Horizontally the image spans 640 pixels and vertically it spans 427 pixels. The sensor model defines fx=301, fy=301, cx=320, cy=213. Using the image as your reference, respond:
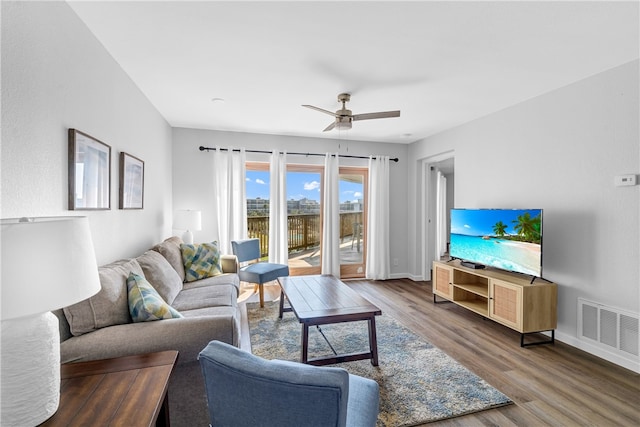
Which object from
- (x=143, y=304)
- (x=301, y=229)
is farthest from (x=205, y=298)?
(x=301, y=229)

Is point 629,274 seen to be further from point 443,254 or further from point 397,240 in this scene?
point 443,254

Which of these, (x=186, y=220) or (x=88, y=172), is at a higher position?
(x=88, y=172)

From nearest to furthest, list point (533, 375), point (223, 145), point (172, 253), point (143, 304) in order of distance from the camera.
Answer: point (143, 304) < point (533, 375) < point (172, 253) < point (223, 145)

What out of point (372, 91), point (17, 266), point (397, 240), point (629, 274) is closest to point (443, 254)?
point (397, 240)

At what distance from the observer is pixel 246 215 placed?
15.6 feet

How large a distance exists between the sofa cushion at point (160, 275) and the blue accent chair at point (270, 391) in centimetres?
162

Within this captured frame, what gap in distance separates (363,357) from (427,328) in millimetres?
1157

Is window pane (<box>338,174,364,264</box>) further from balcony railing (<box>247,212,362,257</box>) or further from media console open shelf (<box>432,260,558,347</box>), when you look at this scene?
media console open shelf (<box>432,260,558,347</box>)

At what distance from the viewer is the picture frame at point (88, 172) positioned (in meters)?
1.78

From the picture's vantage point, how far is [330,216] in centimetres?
516

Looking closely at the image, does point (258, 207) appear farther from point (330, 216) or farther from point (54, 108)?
point (54, 108)

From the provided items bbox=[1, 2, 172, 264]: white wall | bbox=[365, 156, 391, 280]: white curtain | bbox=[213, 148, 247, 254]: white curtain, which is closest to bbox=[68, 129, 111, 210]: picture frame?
bbox=[1, 2, 172, 264]: white wall

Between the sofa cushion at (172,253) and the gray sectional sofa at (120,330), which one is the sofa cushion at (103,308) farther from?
the sofa cushion at (172,253)

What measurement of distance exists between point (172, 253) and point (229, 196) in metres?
1.59
